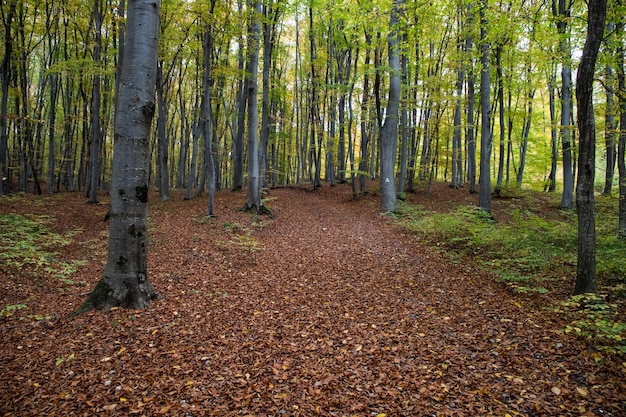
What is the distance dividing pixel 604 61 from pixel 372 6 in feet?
21.2

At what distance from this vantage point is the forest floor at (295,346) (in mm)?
2865

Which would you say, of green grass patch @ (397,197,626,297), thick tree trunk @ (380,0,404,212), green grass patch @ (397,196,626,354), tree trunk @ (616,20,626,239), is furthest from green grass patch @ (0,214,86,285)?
tree trunk @ (616,20,626,239)

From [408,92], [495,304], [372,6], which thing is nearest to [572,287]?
[495,304]

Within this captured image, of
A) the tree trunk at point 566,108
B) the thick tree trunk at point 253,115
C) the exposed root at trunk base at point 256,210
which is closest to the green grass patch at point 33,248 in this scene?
the exposed root at trunk base at point 256,210

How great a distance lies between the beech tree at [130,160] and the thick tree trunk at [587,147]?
5713 mm

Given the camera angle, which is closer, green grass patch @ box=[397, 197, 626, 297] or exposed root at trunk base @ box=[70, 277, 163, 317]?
exposed root at trunk base @ box=[70, 277, 163, 317]

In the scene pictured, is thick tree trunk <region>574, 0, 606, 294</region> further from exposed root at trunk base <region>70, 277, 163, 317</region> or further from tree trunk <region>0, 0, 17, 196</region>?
tree trunk <region>0, 0, 17, 196</region>

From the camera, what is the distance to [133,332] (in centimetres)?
393

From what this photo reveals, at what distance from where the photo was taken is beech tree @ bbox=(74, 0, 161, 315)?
14.2 ft

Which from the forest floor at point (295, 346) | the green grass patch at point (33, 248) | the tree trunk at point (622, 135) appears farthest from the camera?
the tree trunk at point (622, 135)

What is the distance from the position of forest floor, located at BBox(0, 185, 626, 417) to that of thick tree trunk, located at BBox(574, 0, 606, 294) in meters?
0.72

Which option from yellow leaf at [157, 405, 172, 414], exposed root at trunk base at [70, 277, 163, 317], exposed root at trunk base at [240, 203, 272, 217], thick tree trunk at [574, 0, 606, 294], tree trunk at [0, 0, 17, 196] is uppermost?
tree trunk at [0, 0, 17, 196]

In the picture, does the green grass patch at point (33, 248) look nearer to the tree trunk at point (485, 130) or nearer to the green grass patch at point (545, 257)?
the green grass patch at point (545, 257)

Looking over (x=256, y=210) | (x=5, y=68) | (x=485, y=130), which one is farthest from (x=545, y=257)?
(x=5, y=68)
